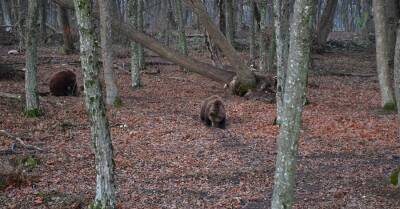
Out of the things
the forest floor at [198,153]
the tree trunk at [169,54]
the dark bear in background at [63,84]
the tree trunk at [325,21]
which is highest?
the tree trunk at [325,21]

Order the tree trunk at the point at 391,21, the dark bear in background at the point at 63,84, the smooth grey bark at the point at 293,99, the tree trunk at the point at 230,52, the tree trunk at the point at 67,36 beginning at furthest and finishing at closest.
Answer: the tree trunk at the point at 67,36 → the tree trunk at the point at 230,52 → the dark bear in background at the point at 63,84 → the tree trunk at the point at 391,21 → the smooth grey bark at the point at 293,99

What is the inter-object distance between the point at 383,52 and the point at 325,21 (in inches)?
516

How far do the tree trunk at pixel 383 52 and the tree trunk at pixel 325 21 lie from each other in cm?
1143

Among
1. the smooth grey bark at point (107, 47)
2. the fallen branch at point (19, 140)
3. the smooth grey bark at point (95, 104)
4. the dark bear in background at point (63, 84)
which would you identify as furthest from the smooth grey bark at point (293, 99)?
the dark bear in background at point (63, 84)

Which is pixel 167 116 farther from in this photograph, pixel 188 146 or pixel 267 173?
pixel 267 173

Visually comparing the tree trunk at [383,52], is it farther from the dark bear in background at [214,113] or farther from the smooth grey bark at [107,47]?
the smooth grey bark at [107,47]

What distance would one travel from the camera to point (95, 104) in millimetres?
6219

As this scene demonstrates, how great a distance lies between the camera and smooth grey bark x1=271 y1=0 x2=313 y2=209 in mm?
5066

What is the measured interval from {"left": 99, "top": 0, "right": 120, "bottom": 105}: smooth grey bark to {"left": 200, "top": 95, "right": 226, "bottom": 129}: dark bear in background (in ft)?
9.74

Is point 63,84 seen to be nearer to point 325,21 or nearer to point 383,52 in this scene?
point 383,52

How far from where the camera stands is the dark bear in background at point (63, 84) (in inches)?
602

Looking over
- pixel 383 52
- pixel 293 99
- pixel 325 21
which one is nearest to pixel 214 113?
pixel 383 52

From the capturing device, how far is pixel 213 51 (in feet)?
56.7

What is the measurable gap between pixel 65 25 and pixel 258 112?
530 inches
